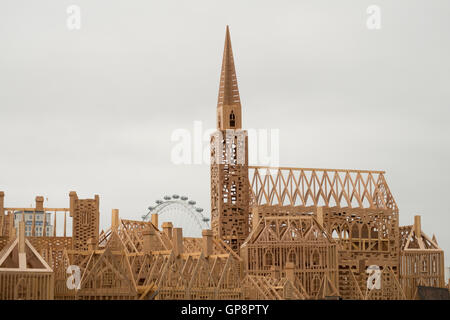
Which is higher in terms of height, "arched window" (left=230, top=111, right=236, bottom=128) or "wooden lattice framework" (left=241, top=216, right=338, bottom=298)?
"arched window" (left=230, top=111, right=236, bottom=128)

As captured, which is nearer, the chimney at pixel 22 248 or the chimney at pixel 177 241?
the chimney at pixel 22 248

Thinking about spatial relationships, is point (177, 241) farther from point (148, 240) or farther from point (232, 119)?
point (232, 119)

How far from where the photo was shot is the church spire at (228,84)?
7106 cm

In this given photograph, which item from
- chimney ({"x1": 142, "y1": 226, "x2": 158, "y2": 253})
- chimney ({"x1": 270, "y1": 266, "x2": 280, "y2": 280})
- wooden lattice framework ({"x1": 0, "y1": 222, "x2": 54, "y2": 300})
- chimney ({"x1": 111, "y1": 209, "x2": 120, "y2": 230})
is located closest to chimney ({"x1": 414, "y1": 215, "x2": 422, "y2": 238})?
chimney ({"x1": 270, "y1": 266, "x2": 280, "y2": 280})

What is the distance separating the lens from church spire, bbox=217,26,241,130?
70.5m

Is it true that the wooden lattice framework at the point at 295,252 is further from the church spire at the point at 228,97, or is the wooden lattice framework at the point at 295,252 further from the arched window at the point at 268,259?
the church spire at the point at 228,97

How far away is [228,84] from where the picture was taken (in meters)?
71.5

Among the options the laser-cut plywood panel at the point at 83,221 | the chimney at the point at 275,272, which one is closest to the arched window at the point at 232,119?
the chimney at the point at 275,272

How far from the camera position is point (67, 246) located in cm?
6156

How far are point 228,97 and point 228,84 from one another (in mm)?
1013

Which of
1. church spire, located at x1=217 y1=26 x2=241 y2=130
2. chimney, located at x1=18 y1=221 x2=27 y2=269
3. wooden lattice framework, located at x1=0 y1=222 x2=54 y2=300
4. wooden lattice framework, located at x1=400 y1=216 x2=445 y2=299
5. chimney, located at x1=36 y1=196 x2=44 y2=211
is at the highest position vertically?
church spire, located at x1=217 y1=26 x2=241 y2=130

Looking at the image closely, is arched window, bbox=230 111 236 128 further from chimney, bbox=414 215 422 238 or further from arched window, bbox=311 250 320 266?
chimney, bbox=414 215 422 238
